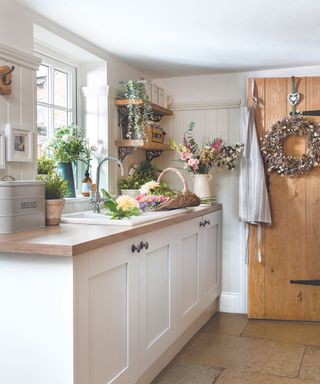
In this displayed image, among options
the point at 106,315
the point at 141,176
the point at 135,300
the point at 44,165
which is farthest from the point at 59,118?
the point at 106,315

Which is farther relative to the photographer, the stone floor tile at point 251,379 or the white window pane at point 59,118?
the white window pane at point 59,118

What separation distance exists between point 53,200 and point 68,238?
593 millimetres

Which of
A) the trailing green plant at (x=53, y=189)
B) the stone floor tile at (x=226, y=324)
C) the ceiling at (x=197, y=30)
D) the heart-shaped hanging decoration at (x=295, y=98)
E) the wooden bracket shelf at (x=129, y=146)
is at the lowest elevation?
the stone floor tile at (x=226, y=324)

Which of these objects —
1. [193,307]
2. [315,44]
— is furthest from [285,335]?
[315,44]

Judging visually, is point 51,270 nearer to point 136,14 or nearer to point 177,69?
point 136,14

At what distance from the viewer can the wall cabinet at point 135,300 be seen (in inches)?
79.9

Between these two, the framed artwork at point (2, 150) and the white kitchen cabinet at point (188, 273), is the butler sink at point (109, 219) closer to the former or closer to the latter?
the white kitchen cabinet at point (188, 273)

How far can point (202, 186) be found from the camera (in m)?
4.20

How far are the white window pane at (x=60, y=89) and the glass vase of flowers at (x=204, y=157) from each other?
38.9 inches

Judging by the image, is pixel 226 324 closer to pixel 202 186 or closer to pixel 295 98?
pixel 202 186

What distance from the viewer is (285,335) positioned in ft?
12.6

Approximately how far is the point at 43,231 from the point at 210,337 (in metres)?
1.94

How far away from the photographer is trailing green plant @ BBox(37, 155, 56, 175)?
3084 millimetres

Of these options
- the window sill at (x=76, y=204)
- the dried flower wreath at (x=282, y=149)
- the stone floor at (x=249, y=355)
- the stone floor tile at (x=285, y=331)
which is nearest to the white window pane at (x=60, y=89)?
the window sill at (x=76, y=204)
